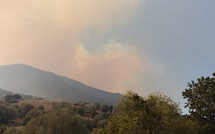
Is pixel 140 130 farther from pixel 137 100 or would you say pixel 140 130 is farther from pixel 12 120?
pixel 12 120

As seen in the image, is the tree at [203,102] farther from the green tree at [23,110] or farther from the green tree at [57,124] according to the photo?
the green tree at [23,110]

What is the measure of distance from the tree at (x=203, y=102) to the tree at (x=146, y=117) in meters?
12.2

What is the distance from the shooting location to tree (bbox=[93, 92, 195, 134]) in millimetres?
47375

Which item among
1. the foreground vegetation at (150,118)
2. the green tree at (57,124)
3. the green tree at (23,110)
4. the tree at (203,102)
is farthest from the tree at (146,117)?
the green tree at (23,110)

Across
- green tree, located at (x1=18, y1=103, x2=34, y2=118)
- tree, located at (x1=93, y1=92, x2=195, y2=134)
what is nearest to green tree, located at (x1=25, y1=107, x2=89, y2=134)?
tree, located at (x1=93, y1=92, x2=195, y2=134)

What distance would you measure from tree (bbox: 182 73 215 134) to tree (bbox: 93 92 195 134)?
40.0 feet

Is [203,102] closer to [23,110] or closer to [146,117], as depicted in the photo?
[146,117]

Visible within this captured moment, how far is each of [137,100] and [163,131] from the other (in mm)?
6345

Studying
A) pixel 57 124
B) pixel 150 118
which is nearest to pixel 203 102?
pixel 150 118

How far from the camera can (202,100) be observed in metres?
64.2

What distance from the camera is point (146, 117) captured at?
156 ft

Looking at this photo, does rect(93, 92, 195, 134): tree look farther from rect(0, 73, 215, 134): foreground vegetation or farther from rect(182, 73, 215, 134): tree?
rect(182, 73, 215, 134): tree

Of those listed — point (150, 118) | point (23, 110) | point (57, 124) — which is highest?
point (23, 110)

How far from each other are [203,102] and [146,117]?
70.5 ft
